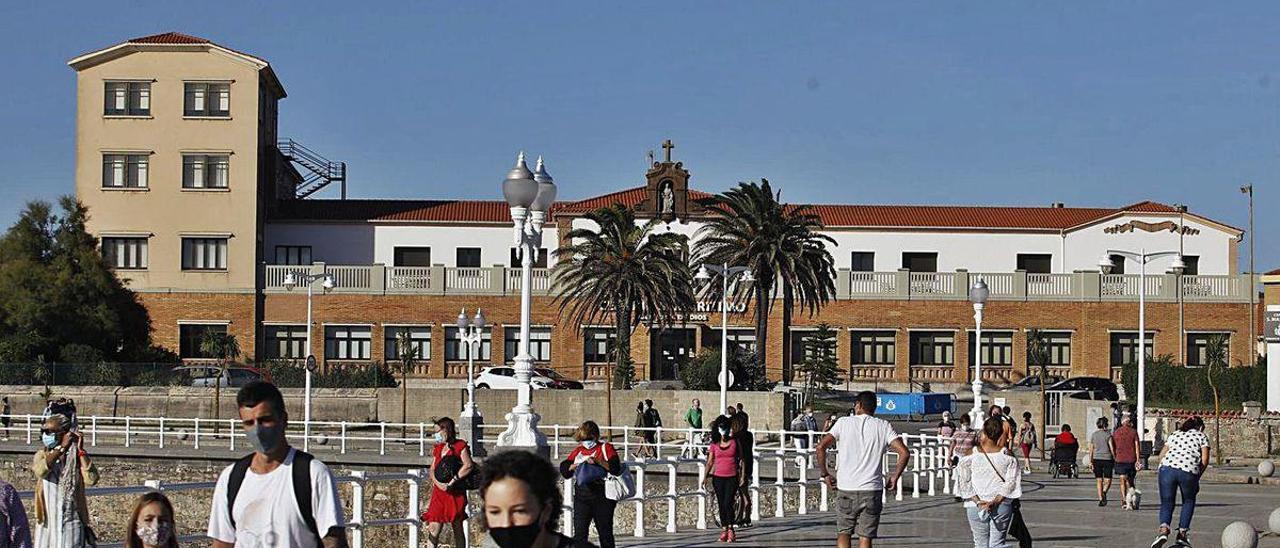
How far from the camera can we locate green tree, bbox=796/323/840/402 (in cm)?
6531

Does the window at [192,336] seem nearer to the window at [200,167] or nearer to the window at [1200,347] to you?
the window at [200,167]

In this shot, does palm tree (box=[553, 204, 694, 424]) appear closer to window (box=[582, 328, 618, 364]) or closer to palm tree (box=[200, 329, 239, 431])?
window (box=[582, 328, 618, 364])

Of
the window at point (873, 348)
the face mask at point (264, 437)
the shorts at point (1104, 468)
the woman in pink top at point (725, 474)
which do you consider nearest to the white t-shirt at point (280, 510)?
the face mask at point (264, 437)

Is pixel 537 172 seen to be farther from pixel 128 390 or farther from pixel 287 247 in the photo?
pixel 287 247

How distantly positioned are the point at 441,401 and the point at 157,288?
63.6 feet

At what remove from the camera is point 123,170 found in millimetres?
72188

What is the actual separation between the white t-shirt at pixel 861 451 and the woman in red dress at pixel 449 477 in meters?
3.86

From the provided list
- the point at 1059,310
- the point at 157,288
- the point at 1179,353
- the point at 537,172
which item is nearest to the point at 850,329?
the point at 1059,310

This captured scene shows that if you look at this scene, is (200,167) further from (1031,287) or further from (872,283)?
(1031,287)

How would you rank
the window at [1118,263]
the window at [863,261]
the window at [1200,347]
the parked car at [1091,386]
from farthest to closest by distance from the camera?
the window at [863,261]
the window at [1118,263]
the window at [1200,347]
the parked car at [1091,386]

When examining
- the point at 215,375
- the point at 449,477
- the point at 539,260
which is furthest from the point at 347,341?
the point at 449,477

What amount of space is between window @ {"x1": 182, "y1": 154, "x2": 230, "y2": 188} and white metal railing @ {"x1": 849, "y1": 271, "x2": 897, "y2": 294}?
26195mm

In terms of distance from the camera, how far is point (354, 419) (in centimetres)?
5944

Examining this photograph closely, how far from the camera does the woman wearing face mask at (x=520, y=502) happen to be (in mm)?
5543
